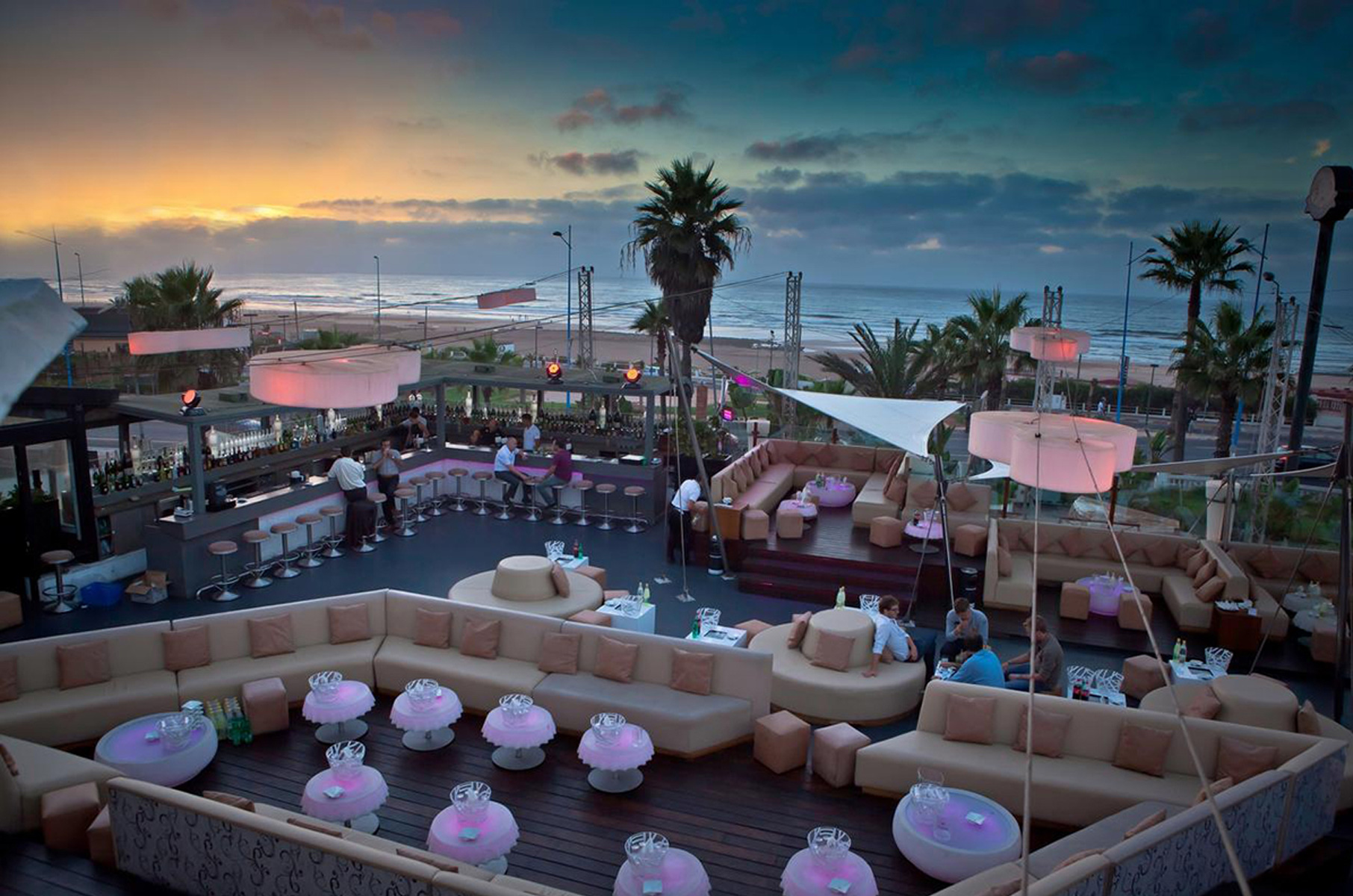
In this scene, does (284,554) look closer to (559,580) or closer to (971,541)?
(559,580)

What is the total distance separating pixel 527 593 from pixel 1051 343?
27.3ft

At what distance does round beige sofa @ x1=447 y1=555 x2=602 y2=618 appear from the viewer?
10.1 metres

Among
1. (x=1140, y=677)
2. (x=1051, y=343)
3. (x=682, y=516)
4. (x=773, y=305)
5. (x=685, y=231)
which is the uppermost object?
(x=773, y=305)

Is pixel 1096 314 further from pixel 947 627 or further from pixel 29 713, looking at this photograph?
pixel 29 713

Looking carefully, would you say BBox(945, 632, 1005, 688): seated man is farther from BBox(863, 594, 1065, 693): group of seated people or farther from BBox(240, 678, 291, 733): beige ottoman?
BBox(240, 678, 291, 733): beige ottoman

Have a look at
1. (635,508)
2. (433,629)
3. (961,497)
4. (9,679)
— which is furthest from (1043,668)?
(9,679)

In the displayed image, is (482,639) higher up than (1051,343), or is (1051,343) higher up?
(1051,343)

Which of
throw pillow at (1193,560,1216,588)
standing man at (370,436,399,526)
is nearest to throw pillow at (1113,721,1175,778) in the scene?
throw pillow at (1193,560,1216,588)

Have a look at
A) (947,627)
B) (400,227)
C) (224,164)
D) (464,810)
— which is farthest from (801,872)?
(400,227)

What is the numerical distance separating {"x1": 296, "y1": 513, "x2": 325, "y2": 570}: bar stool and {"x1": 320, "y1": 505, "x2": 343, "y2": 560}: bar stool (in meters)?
0.08

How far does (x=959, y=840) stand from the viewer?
5.93 m

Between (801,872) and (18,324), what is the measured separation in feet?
16.9

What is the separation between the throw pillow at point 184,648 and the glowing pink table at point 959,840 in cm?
684

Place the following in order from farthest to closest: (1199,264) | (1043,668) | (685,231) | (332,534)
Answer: (1199,264) → (685,231) → (332,534) → (1043,668)
